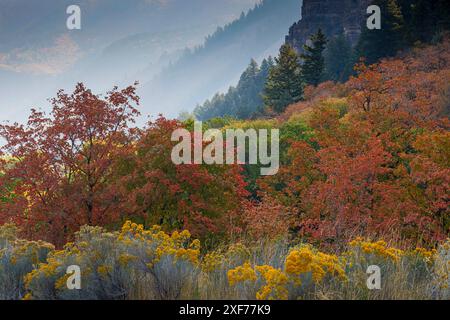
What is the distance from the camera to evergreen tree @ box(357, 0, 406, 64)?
47188 mm

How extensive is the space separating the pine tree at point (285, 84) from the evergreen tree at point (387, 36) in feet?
23.6

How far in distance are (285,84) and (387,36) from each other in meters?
11.0

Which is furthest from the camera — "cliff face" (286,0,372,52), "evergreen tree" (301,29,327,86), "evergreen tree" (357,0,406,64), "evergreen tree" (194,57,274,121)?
"evergreen tree" (194,57,274,121)

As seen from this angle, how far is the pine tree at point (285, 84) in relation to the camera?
50.0 metres

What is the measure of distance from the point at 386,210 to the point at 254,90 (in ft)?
243

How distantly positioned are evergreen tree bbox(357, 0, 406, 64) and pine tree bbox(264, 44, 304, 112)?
23.6 ft

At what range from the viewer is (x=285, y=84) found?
166 feet

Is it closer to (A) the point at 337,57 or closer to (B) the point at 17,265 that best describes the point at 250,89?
(A) the point at 337,57

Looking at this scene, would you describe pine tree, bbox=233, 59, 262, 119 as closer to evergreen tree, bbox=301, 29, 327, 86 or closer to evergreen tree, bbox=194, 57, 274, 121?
evergreen tree, bbox=194, 57, 274, 121

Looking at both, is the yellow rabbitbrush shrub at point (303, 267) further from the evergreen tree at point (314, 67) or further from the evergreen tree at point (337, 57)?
the evergreen tree at point (337, 57)

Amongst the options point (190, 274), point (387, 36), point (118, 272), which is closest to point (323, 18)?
point (387, 36)

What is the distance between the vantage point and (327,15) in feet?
286

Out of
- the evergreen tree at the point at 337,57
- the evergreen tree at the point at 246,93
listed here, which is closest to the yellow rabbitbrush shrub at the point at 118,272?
the evergreen tree at the point at 337,57

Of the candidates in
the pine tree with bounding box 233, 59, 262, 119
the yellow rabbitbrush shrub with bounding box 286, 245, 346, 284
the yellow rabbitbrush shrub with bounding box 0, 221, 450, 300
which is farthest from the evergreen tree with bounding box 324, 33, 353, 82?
the yellow rabbitbrush shrub with bounding box 286, 245, 346, 284
